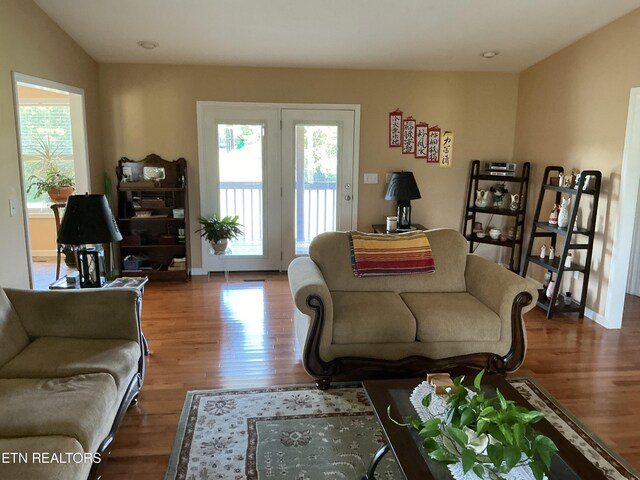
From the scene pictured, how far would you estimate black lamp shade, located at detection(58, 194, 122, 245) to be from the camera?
2779 mm

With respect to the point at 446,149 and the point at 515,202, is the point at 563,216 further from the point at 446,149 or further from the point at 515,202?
the point at 446,149

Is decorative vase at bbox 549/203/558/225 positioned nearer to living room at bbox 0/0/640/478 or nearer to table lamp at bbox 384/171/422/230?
living room at bbox 0/0/640/478

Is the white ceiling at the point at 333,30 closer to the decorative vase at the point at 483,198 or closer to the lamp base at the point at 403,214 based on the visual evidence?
the decorative vase at the point at 483,198

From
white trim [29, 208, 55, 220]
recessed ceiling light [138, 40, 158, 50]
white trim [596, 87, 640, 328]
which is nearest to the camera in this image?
white trim [596, 87, 640, 328]

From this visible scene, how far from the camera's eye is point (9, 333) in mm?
2383

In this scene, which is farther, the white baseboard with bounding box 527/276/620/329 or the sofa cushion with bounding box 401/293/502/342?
the white baseboard with bounding box 527/276/620/329

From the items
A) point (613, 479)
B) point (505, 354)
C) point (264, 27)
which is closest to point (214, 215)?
point (264, 27)

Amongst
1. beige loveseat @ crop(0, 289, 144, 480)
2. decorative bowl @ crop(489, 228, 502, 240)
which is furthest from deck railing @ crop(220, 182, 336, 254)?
beige loveseat @ crop(0, 289, 144, 480)

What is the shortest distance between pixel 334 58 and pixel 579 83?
7.71 ft

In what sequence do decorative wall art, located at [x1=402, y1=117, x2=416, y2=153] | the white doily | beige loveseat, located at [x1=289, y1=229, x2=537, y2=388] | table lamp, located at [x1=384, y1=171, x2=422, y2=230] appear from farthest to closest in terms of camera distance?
1. decorative wall art, located at [x1=402, y1=117, x2=416, y2=153]
2. table lamp, located at [x1=384, y1=171, x2=422, y2=230]
3. beige loveseat, located at [x1=289, y1=229, x2=537, y2=388]
4. the white doily

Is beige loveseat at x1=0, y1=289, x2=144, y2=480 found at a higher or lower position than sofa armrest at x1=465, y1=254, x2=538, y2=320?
lower

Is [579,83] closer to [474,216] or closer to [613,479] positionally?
[474,216]

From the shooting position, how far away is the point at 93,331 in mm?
2568

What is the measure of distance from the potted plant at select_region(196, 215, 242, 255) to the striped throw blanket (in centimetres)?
209
